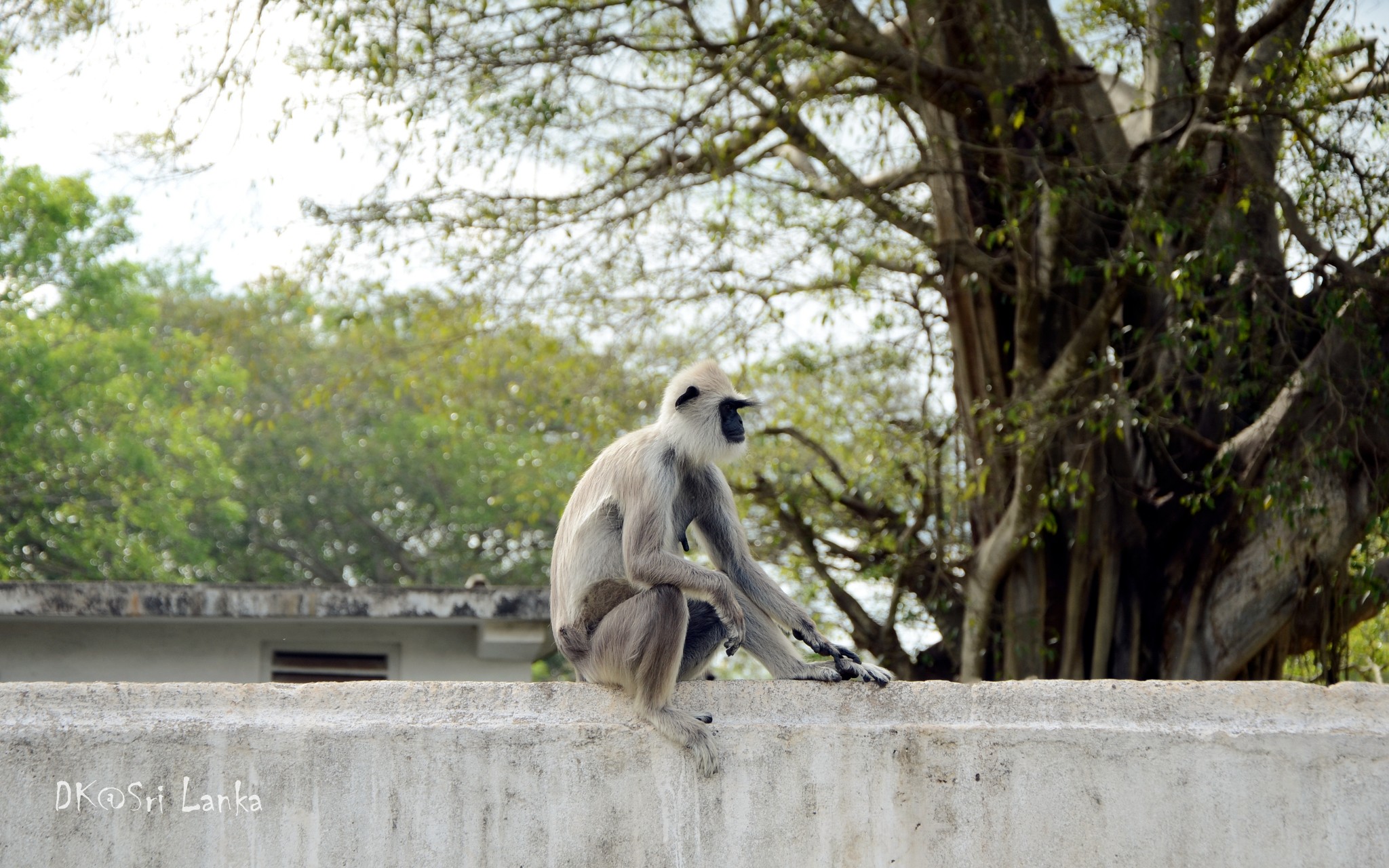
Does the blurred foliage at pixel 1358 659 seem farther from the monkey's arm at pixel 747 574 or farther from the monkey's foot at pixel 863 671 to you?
the monkey's foot at pixel 863 671

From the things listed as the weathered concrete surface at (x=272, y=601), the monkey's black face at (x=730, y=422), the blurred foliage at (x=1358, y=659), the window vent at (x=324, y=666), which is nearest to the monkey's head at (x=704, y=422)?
the monkey's black face at (x=730, y=422)

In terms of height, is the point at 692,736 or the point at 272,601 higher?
the point at 272,601

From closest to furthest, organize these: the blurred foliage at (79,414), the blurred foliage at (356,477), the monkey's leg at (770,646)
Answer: the monkey's leg at (770,646) < the blurred foliage at (79,414) < the blurred foliage at (356,477)

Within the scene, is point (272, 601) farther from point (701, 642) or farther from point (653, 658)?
point (653, 658)

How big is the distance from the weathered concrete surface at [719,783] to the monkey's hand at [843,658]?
8.2 inches

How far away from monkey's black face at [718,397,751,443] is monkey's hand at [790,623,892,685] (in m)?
0.65

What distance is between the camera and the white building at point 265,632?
660cm

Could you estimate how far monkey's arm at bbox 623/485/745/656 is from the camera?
11.9ft

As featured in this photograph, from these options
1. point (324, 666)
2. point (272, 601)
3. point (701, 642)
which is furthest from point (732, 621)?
point (324, 666)

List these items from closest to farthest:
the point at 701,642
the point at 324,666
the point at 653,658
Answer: the point at 653,658 → the point at 701,642 → the point at 324,666

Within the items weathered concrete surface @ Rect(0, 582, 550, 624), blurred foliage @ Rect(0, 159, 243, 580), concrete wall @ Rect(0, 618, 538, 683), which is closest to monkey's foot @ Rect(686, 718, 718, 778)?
weathered concrete surface @ Rect(0, 582, 550, 624)

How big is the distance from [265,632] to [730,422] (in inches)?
166

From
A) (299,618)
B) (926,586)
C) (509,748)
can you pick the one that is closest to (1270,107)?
(926,586)

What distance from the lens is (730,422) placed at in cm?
410
